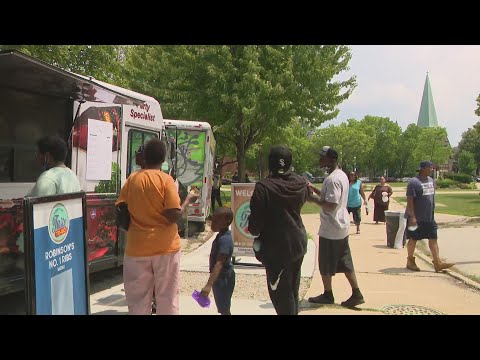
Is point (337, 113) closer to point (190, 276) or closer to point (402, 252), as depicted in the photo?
point (402, 252)

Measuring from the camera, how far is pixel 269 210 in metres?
3.82

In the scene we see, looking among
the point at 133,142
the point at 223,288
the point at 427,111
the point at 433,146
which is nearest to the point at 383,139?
the point at 433,146

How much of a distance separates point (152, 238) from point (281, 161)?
49.8 inches

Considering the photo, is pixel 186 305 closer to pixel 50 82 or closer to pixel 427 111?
pixel 50 82

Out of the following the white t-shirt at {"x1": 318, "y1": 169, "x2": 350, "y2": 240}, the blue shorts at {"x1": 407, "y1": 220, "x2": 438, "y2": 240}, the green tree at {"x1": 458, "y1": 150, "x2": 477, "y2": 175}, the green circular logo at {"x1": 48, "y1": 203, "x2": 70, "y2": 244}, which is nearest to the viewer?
the green circular logo at {"x1": 48, "y1": 203, "x2": 70, "y2": 244}

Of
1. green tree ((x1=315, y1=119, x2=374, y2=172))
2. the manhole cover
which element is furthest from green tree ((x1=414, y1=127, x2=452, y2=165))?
the manhole cover

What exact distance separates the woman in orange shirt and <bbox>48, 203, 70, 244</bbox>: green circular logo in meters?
0.45

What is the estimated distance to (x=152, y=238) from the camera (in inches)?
149

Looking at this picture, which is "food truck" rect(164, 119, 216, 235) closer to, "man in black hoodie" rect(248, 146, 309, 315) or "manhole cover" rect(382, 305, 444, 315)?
"manhole cover" rect(382, 305, 444, 315)

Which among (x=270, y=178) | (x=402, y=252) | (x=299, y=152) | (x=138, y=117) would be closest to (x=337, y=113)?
(x=402, y=252)

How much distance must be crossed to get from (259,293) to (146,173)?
3.32m

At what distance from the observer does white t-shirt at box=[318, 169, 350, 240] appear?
538 cm

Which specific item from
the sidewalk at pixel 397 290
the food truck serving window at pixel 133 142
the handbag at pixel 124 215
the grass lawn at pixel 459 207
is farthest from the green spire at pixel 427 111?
the handbag at pixel 124 215

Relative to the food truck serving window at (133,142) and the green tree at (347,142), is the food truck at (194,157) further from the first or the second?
the green tree at (347,142)
